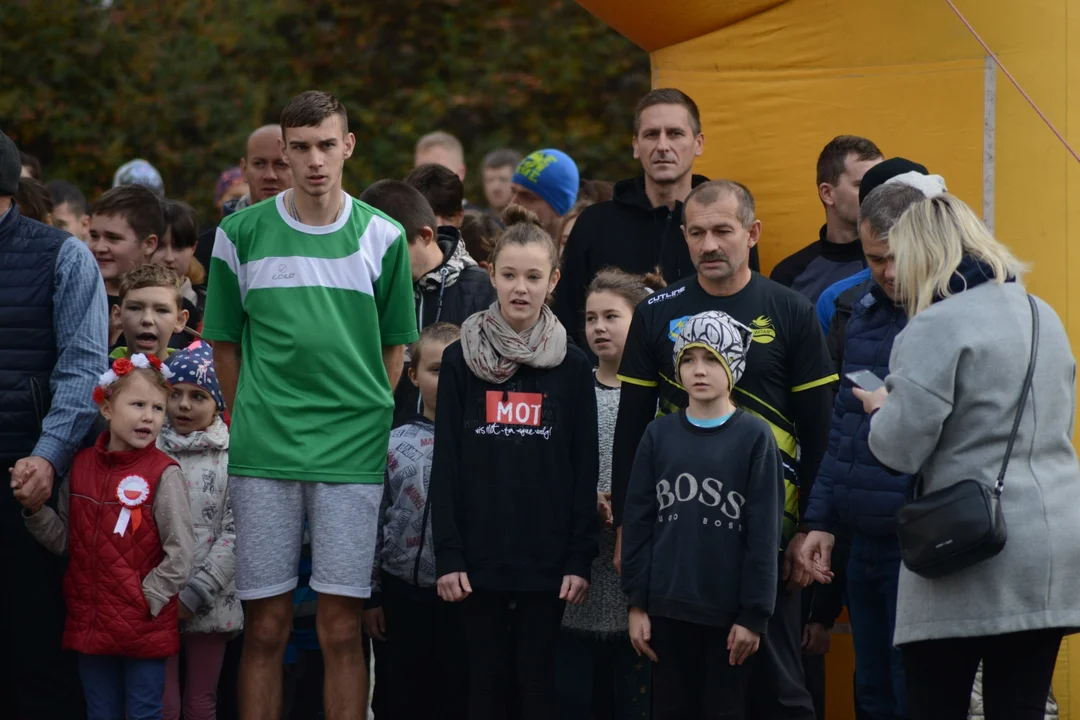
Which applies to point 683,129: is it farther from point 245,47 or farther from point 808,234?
point 245,47

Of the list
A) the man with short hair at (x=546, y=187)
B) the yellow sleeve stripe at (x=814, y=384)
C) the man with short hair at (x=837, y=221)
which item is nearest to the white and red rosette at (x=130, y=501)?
the yellow sleeve stripe at (x=814, y=384)

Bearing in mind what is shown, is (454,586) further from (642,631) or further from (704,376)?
(704,376)

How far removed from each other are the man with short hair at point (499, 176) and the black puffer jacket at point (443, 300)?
17.3ft

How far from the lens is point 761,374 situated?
571 centimetres

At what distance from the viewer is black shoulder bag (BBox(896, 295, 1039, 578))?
14.9ft

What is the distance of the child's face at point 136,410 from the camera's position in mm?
6191

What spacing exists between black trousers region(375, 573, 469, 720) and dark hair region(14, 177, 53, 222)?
2.63 metres

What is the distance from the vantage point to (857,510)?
18.5 feet

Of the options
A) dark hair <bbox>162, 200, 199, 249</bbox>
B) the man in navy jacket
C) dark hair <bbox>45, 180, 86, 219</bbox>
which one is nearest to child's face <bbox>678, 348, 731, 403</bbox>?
the man in navy jacket

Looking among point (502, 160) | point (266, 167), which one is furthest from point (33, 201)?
point (502, 160)

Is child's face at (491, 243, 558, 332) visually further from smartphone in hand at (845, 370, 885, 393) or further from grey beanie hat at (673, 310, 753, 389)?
smartphone in hand at (845, 370, 885, 393)

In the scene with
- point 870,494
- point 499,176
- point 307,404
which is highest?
point 499,176

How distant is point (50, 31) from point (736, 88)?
10104mm

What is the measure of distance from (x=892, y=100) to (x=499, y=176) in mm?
5881
